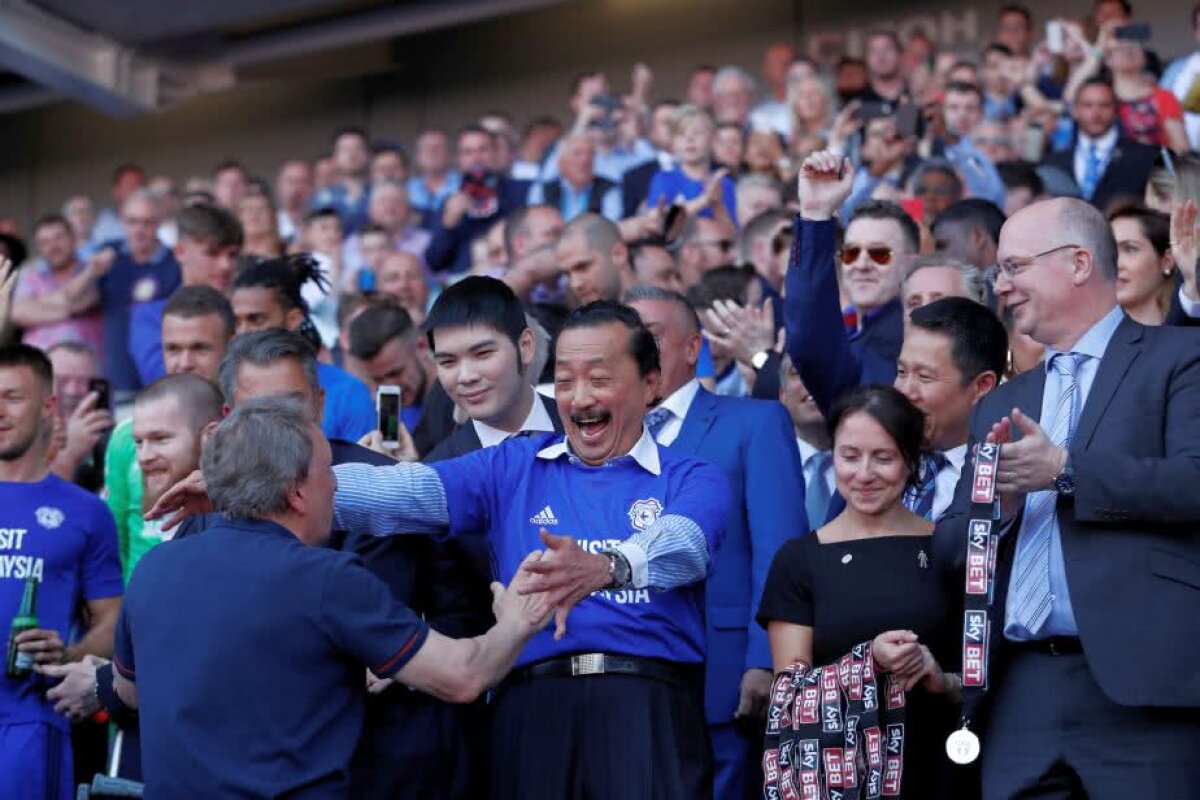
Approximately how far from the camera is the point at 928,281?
21.7 feet

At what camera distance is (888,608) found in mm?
5199

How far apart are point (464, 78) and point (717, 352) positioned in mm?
12073

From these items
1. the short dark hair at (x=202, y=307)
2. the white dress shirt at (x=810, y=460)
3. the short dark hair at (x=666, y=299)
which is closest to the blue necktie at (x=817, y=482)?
the white dress shirt at (x=810, y=460)

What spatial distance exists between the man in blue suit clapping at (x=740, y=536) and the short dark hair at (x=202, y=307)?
6.97 feet

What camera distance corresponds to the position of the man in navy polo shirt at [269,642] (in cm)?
417

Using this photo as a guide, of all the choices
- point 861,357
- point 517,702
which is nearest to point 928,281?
point 861,357

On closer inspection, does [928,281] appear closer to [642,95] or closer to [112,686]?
[112,686]

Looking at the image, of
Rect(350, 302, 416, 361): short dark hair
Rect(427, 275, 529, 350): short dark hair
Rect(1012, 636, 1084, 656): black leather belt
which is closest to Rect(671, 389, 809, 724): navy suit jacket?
Rect(427, 275, 529, 350): short dark hair

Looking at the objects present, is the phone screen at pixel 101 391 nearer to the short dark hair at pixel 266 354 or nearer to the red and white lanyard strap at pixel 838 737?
the short dark hair at pixel 266 354

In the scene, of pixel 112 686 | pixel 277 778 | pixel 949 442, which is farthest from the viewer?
pixel 949 442

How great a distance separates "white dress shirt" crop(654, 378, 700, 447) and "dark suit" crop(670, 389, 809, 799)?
77mm

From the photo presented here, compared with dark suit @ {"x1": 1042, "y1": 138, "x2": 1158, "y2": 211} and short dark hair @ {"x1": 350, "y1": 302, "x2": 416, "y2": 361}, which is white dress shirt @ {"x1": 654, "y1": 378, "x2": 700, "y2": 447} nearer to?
short dark hair @ {"x1": 350, "y1": 302, "x2": 416, "y2": 361}

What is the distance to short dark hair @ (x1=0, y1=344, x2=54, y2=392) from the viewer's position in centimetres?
669

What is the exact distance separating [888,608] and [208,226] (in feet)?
16.5
